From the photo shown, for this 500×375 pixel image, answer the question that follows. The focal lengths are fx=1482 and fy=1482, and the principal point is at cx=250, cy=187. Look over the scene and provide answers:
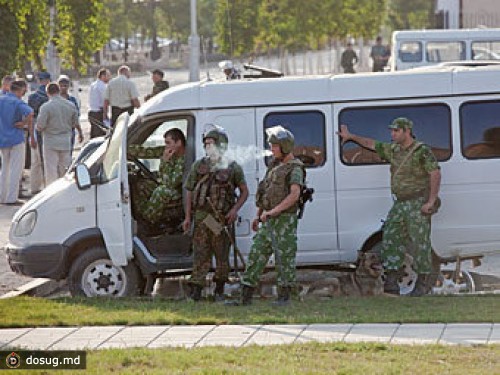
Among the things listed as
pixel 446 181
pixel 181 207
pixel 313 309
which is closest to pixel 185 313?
pixel 313 309

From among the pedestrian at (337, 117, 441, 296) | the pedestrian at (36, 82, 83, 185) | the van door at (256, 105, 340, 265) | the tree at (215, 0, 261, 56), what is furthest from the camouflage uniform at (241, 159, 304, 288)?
the tree at (215, 0, 261, 56)

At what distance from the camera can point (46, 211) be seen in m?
13.7

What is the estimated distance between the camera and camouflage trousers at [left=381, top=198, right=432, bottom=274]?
43.2 ft

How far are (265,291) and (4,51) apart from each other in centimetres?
1199

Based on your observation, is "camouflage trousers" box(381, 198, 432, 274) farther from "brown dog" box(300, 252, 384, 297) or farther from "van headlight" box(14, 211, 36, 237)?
"van headlight" box(14, 211, 36, 237)

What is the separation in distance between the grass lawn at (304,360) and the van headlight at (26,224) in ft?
12.6

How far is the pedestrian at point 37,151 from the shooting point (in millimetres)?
22078

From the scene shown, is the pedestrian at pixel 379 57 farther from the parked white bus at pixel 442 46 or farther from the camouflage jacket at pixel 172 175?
the camouflage jacket at pixel 172 175

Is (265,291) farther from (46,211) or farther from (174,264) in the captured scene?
(46,211)

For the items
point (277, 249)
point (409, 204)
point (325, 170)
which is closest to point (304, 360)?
point (277, 249)

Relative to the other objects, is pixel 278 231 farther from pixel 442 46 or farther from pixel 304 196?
pixel 442 46

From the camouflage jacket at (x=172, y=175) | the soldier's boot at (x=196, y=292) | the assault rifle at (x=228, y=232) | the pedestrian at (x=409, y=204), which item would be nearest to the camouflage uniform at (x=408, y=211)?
the pedestrian at (x=409, y=204)

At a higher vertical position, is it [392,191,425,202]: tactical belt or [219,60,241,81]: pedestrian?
[219,60,241,81]: pedestrian

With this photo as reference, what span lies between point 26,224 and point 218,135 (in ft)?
6.97
